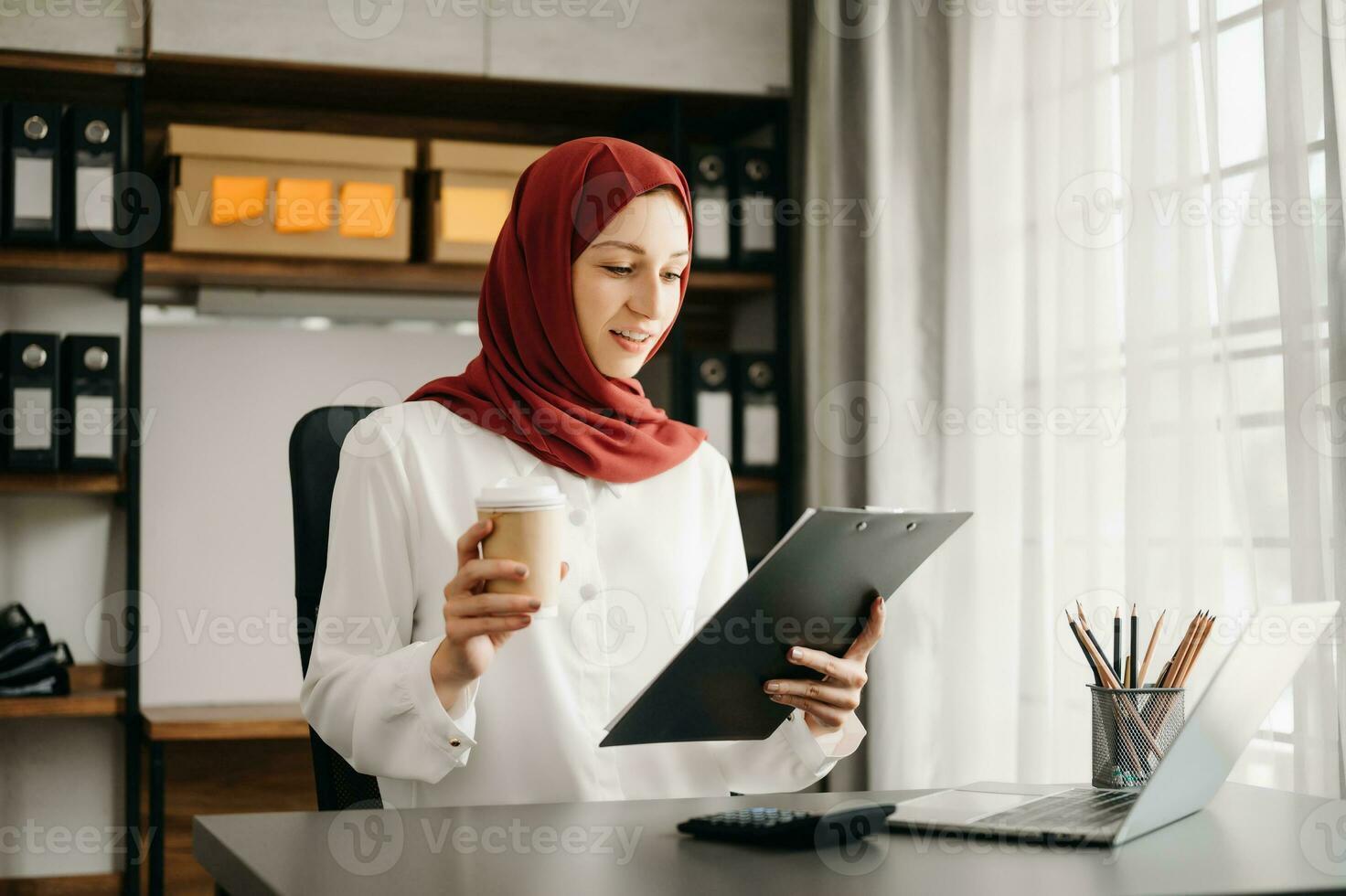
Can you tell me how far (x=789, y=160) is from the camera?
9.91 feet

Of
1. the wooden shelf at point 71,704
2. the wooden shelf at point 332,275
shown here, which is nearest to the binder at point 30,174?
the wooden shelf at point 332,275

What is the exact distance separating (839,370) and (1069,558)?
750mm

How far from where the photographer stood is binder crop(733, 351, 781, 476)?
293cm

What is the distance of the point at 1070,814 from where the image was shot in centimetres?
103

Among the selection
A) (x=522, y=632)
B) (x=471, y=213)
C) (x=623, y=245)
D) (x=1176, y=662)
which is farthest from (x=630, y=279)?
(x=471, y=213)

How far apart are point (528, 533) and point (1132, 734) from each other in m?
0.57

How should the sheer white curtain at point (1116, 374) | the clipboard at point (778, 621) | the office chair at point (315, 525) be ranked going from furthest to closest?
1. the sheer white curtain at point (1116, 374)
2. the office chair at point (315, 525)
3. the clipboard at point (778, 621)

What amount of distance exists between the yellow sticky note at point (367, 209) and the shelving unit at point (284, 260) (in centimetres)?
9

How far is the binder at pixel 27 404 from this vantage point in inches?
101

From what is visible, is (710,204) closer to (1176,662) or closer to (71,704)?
(71,704)

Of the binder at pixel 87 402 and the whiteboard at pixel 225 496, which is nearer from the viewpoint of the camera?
the binder at pixel 87 402

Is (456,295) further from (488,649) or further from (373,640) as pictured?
(488,649)

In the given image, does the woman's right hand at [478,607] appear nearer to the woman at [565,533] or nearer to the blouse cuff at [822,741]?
the woman at [565,533]

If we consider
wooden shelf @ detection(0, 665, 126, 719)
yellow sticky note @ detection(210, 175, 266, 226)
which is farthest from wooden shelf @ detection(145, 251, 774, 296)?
wooden shelf @ detection(0, 665, 126, 719)
